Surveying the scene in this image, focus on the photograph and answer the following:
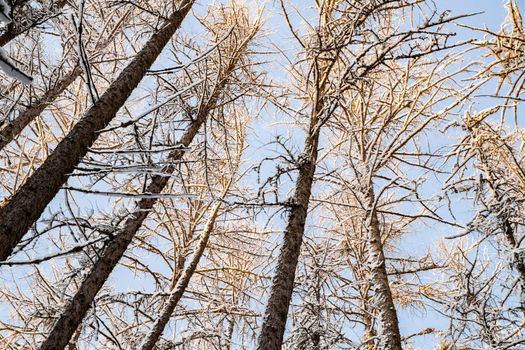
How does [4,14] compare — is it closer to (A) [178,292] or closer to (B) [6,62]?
(B) [6,62]

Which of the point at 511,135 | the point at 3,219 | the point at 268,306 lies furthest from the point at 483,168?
the point at 3,219

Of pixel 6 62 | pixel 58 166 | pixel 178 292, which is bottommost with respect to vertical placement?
pixel 6 62

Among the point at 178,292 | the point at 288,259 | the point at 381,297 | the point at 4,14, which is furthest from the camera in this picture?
the point at 178,292

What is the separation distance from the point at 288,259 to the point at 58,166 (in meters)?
2.01

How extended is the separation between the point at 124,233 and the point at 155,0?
437cm

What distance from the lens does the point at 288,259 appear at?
3.67 meters

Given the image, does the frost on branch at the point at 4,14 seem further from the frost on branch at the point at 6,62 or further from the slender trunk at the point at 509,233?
the slender trunk at the point at 509,233

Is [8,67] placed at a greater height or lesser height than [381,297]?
lesser

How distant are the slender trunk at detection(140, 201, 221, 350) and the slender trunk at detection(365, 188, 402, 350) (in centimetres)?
271

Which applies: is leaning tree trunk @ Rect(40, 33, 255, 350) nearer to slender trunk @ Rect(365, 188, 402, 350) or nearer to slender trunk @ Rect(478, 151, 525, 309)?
slender trunk @ Rect(365, 188, 402, 350)

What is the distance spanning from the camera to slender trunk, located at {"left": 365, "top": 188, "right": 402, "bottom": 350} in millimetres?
4391

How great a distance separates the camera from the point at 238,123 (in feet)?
26.7

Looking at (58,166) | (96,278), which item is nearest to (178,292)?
(96,278)

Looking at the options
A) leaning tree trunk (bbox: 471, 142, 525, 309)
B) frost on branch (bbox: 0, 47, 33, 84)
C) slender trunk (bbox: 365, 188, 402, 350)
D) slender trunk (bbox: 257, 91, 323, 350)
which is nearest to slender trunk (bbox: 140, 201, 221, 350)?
slender trunk (bbox: 365, 188, 402, 350)
